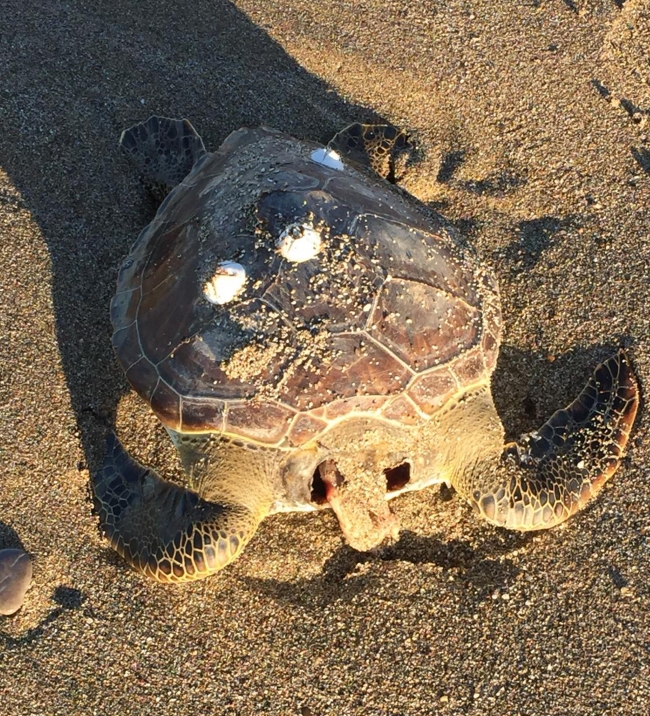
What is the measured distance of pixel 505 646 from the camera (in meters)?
2.76

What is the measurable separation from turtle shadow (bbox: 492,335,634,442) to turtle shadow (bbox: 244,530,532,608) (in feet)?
1.99

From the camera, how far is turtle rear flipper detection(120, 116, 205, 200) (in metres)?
3.86

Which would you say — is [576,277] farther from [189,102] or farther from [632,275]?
[189,102]

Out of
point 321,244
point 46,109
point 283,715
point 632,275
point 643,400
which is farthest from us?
point 46,109

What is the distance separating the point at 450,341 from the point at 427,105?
6.63ft

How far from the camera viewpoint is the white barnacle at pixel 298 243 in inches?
110

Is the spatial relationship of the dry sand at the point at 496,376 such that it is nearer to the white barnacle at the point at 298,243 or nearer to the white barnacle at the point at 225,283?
the white barnacle at the point at 225,283

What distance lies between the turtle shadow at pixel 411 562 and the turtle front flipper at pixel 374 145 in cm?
215

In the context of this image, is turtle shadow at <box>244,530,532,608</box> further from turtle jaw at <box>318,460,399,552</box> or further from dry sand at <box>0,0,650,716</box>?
turtle jaw at <box>318,460,399,552</box>

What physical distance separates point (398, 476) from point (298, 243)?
109 cm

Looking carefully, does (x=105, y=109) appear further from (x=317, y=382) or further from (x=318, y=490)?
(x=318, y=490)

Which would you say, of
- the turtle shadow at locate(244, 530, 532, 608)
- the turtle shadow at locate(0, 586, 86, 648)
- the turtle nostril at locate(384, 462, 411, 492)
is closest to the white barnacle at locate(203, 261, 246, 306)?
the turtle nostril at locate(384, 462, 411, 492)

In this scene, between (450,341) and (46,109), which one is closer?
(450,341)

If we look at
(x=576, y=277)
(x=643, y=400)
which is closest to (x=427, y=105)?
(x=576, y=277)
